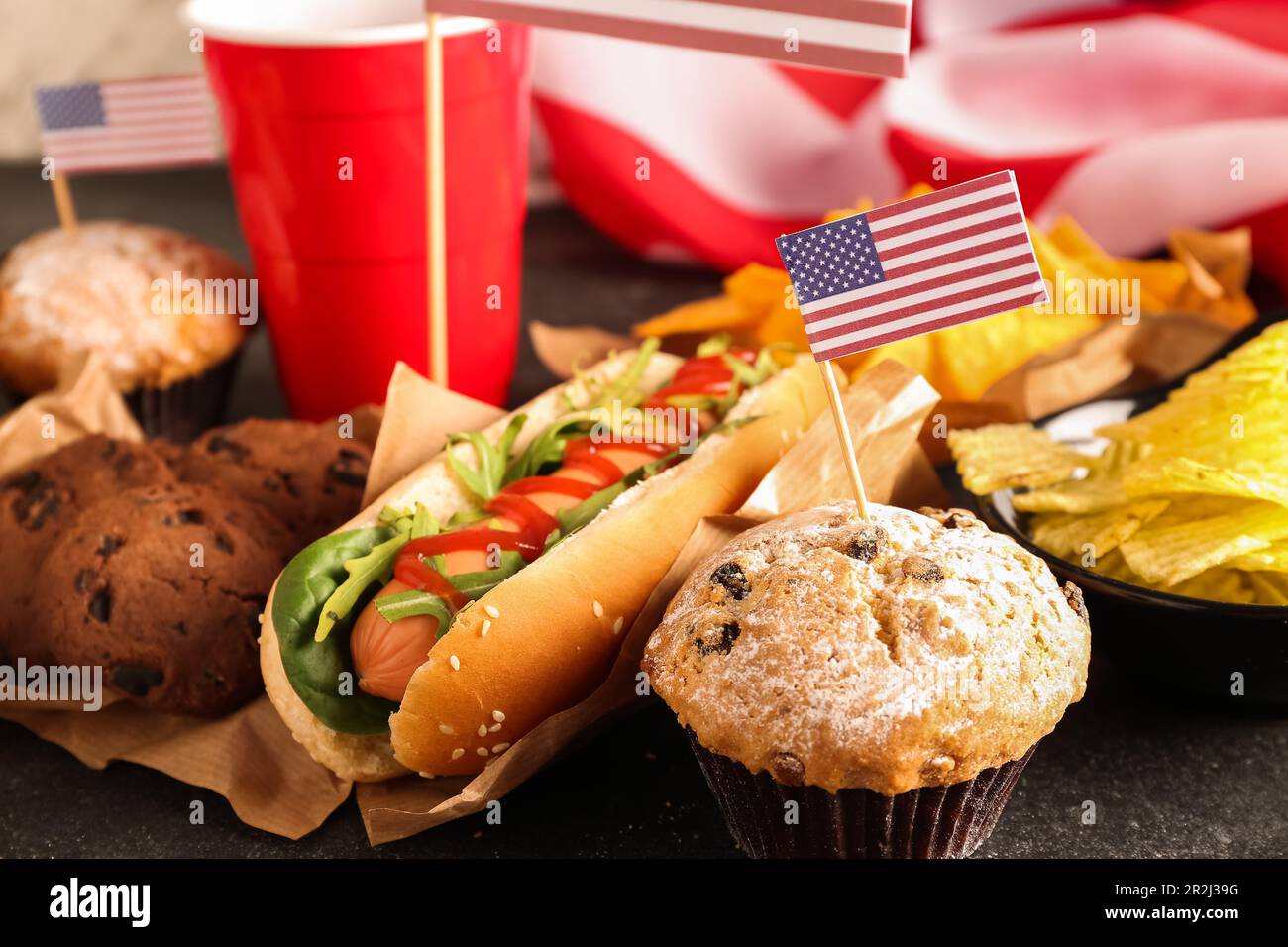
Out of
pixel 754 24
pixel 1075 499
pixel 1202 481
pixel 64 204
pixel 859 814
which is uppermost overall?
pixel 754 24

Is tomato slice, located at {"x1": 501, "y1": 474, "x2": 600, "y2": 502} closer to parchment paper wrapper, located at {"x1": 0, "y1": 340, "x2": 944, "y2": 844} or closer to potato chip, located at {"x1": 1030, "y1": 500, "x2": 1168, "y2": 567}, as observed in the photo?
parchment paper wrapper, located at {"x1": 0, "y1": 340, "x2": 944, "y2": 844}

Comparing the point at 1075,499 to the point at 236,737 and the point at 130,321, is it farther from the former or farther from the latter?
the point at 130,321

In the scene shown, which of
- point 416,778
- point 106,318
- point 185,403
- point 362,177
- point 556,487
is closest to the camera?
point 416,778

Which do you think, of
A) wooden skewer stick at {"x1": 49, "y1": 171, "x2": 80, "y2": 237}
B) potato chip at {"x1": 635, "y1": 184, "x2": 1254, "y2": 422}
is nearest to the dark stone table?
potato chip at {"x1": 635, "y1": 184, "x2": 1254, "y2": 422}

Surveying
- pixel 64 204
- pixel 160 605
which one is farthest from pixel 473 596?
pixel 64 204

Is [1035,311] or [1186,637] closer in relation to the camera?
[1186,637]

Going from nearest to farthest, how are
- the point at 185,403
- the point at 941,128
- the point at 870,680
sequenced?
the point at 870,680 → the point at 185,403 → the point at 941,128

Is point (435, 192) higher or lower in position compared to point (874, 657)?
higher
